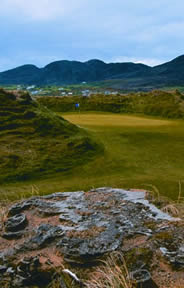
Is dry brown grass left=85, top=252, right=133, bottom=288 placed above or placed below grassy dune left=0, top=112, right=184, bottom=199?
above

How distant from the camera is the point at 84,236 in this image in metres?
3.82

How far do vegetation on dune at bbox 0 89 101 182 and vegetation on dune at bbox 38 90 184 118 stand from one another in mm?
13075

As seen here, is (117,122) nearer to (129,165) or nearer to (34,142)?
(34,142)

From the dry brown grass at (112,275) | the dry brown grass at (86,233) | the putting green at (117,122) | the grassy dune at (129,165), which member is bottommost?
the grassy dune at (129,165)

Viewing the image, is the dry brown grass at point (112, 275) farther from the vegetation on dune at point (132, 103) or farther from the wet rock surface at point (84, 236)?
the vegetation on dune at point (132, 103)

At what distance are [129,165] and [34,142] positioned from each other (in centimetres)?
379

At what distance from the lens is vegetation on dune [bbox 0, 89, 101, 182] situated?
10.6 metres

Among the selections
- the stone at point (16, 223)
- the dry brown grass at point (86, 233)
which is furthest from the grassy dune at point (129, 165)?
the dry brown grass at point (86, 233)

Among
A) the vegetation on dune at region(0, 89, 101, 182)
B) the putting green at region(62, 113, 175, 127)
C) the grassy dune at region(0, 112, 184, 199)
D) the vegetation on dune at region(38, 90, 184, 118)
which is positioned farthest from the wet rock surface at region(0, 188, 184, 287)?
the vegetation on dune at region(38, 90, 184, 118)

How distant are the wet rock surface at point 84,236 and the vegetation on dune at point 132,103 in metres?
20.5

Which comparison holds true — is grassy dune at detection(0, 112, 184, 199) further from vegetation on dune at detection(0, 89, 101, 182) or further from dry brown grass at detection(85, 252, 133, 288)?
dry brown grass at detection(85, 252, 133, 288)

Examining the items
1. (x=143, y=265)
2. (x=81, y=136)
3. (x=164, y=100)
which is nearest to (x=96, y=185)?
(x=81, y=136)

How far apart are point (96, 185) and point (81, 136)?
4.32 meters

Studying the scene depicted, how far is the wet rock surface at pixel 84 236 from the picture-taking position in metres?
3.33
